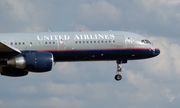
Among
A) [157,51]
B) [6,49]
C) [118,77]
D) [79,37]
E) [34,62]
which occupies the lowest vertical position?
[118,77]

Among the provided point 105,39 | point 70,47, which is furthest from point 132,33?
point 70,47

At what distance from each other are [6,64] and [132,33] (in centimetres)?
1771

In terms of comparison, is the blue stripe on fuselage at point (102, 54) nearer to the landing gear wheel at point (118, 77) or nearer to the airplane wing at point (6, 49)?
the landing gear wheel at point (118, 77)

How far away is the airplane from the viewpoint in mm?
70250

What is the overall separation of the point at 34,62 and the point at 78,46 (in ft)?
22.7

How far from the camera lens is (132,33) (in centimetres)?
7362

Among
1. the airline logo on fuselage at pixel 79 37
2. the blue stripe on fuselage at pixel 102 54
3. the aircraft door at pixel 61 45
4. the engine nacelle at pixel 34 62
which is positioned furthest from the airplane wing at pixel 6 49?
the aircraft door at pixel 61 45

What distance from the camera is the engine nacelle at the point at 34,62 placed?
221ft

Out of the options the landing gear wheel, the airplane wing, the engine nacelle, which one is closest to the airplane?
the airplane wing

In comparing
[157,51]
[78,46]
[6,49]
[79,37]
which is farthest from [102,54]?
[6,49]

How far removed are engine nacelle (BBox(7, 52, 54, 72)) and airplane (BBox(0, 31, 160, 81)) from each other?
10.8 inches

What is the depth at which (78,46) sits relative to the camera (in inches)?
2793

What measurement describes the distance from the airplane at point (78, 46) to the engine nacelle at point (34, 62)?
0.27 metres

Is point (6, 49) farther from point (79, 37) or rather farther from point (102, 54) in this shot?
point (102, 54)
